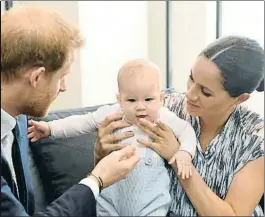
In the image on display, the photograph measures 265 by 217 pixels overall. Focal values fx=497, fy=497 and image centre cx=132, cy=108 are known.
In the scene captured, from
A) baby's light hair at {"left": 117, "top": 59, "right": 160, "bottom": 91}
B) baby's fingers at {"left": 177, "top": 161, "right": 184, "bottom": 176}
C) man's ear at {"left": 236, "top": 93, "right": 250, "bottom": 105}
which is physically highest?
baby's light hair at {"left": 117, "top": 59, "right": 160, "bottom": 91}

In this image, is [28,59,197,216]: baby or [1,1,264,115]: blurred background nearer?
[28,59,197,216]: baby

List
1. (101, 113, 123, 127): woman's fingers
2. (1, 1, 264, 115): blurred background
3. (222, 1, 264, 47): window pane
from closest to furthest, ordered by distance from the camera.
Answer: (101, 113, 123, 127): woman's fingers < (222, 1, 264, 47): window pane < (1, 1, 264, 115): blurred background

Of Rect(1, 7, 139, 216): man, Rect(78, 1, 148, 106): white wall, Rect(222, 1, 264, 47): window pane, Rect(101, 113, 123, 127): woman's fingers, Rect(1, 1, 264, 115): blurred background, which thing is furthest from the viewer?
Rect(78, 1, 148, 106): white wall

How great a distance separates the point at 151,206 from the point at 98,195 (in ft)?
0.38

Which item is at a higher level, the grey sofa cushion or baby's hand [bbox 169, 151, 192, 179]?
baby's hand [bbox 169, 151, 192, 179]

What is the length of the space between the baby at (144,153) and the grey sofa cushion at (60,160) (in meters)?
0.23

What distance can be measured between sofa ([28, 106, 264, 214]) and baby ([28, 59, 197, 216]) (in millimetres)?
235

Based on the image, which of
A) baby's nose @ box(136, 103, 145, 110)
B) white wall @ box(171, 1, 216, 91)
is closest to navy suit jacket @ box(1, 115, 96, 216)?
baby's nose @ box(136, 103, 145, 110)

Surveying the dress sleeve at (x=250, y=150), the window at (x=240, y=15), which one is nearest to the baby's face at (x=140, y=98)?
the dress sleeve at (x=250, y=150)

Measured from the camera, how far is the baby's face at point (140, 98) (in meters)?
1.09

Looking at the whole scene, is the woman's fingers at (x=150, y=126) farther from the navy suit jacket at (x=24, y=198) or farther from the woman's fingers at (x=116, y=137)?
the navy suit jacket at (x=24, y=198)

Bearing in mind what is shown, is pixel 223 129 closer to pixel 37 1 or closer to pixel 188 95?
pixel 188 95

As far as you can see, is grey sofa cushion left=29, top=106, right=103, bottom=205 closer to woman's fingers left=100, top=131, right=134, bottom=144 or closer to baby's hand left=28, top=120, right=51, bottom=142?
baby's hand left=28, top=120, right=51, bottom=142

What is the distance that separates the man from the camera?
97 cm
